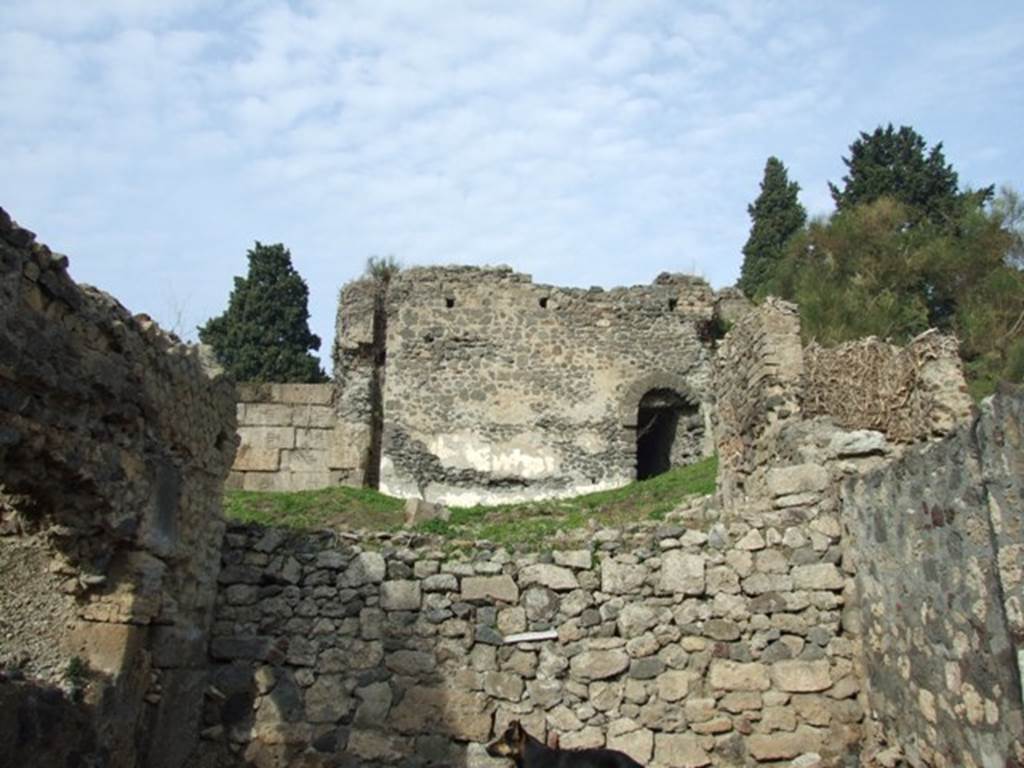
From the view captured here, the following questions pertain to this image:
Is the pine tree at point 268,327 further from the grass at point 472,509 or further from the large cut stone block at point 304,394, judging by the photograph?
the grass at point 472,509

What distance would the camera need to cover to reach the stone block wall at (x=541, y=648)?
268 inches

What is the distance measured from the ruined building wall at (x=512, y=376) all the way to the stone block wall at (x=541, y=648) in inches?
409

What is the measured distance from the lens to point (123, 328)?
5676 mm

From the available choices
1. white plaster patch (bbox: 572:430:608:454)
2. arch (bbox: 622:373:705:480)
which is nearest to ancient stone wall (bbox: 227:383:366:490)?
white plaster patch (bbox: 572:430:608:454)

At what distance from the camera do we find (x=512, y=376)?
744 inches

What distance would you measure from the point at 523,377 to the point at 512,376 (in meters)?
0.22

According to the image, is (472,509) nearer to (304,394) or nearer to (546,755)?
(304,394)

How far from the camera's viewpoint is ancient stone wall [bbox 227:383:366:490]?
53.1 feet

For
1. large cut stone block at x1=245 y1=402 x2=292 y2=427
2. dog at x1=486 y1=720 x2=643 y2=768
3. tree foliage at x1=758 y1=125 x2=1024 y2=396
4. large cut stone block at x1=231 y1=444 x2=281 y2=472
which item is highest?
tree foliage at x1=758 y1=125 x2=1024 y2=396

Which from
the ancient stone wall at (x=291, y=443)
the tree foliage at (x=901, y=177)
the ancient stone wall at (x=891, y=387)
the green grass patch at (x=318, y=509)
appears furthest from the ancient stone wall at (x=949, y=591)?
the tree foliage at (x=901, y=177)

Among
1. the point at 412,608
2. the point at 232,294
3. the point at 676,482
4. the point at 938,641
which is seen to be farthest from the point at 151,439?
the point at 232,294

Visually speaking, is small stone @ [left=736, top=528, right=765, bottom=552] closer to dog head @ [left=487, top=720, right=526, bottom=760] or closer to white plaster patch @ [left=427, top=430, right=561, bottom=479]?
dog head @ [left=487, top=720, right=526, bottom=760]

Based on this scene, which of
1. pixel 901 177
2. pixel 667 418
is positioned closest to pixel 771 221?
pixel 901 177

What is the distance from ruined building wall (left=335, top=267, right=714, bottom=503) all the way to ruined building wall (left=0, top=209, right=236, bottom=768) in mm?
11010
